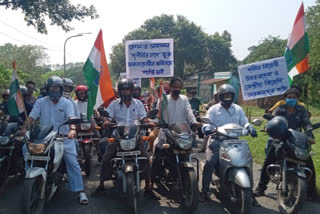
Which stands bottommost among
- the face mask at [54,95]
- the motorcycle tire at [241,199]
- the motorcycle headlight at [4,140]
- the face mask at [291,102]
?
the motorcycle tire at [241,199]

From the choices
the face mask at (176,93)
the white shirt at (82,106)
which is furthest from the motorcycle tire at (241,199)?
the white shirt at (82,106)

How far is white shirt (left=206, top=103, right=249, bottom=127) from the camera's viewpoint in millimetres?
4848

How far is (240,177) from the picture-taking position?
12.8 ft

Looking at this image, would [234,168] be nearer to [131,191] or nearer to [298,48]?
[131,191]

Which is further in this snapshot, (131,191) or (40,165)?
(40,165)

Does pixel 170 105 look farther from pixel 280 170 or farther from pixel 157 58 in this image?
pixel 280 170

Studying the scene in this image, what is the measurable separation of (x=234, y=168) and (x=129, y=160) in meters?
1.48

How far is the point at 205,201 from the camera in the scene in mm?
4758

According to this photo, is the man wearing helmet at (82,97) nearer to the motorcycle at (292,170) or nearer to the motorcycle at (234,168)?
the motorcycle at (234,168)

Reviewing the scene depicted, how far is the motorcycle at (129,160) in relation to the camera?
13.4 ft

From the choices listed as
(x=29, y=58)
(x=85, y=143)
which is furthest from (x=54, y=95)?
(x=29, y=58)

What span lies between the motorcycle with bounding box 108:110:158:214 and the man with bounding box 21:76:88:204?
60 centimetres

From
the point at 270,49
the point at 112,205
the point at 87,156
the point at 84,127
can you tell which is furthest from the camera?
the point at 270,49

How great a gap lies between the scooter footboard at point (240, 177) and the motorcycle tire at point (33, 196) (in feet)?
8.16
